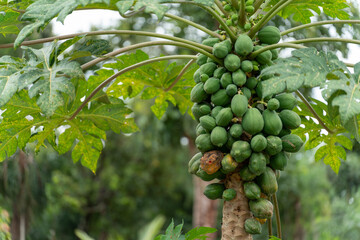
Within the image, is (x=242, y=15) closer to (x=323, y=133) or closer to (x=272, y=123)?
(x=272, y=123)

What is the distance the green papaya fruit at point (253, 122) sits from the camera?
140cm

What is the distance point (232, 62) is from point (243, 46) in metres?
0.08

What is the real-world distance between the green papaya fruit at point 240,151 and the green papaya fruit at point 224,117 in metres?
0.08

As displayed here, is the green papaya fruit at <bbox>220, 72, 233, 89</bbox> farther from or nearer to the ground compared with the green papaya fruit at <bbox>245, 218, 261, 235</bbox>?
farther from the ground

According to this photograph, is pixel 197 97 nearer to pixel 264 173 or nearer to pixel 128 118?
pixel 264 173

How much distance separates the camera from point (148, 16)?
7.95m

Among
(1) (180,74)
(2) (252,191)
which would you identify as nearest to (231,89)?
(2) (252,191)

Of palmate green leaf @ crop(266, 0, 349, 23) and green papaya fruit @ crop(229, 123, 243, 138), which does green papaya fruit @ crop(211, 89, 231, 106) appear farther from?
palmate green leaf @ crop(266, 0, 349, 23)

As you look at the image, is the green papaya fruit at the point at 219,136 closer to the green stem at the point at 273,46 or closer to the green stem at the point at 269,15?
the green stem at the point at 273,46

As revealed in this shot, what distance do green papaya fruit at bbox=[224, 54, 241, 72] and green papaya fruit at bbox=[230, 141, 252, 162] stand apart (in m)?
0.26

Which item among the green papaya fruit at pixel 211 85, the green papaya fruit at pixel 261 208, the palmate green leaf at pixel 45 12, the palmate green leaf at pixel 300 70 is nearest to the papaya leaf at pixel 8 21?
the palmate green leaf at pixel 45 12

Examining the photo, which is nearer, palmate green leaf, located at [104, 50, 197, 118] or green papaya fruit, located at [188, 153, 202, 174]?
green papaya fruit, located at [188, 153, 202, 174]

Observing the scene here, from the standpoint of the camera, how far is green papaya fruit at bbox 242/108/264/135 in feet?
4.58

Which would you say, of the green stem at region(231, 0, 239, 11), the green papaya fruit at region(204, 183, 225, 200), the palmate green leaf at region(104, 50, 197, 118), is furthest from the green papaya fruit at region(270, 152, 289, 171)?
the palmate green leaf at region(104, 50, 197, 118)
